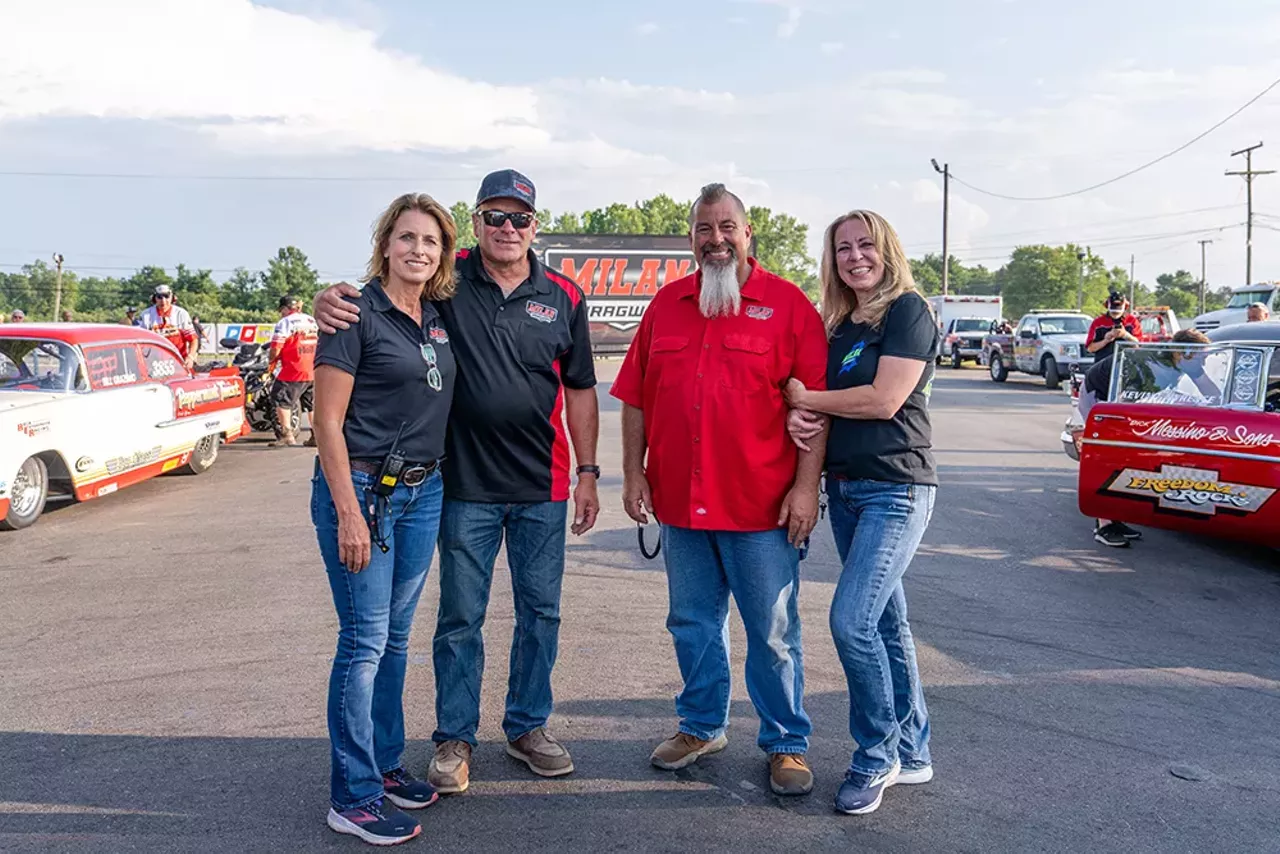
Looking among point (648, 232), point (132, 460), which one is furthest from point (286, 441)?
point (648, 232)

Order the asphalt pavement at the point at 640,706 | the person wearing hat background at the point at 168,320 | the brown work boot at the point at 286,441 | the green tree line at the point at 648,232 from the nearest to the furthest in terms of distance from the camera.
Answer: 1. the asphalt pavement at the point at 640,706
2. the brown work boot at the point at 286,441
3. the person wearing hat background at the point at 168,320
4. the green tree line at the point at 648,232

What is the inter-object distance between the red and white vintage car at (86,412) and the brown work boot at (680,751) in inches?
252

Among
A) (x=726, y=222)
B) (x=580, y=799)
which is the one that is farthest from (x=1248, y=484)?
(x=580, y=799)

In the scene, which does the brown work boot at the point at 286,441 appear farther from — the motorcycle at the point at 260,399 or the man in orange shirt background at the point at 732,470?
the man in orange shirt background at the point at 732,470

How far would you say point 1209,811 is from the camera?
3541mm

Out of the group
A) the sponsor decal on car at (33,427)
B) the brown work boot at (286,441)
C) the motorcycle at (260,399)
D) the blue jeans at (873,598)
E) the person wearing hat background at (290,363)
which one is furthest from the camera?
the motorcycle at (260,399)

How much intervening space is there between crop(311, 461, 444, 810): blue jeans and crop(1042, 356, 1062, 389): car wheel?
22720 mm

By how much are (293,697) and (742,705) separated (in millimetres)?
1942

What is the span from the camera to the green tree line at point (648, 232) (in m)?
91.2

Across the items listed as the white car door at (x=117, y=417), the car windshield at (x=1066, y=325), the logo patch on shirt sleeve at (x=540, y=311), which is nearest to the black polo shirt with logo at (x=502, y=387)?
the logo patch on shirt sleeve at (x=540, y=311)

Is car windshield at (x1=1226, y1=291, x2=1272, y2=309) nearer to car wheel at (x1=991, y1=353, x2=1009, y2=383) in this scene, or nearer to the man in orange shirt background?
car wheel at (x1=991, y1=353, x2=1009, y2=383)

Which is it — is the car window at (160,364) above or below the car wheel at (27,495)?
above

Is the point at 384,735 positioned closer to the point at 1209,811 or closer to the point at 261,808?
the point at 261,808

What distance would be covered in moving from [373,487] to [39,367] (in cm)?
732
